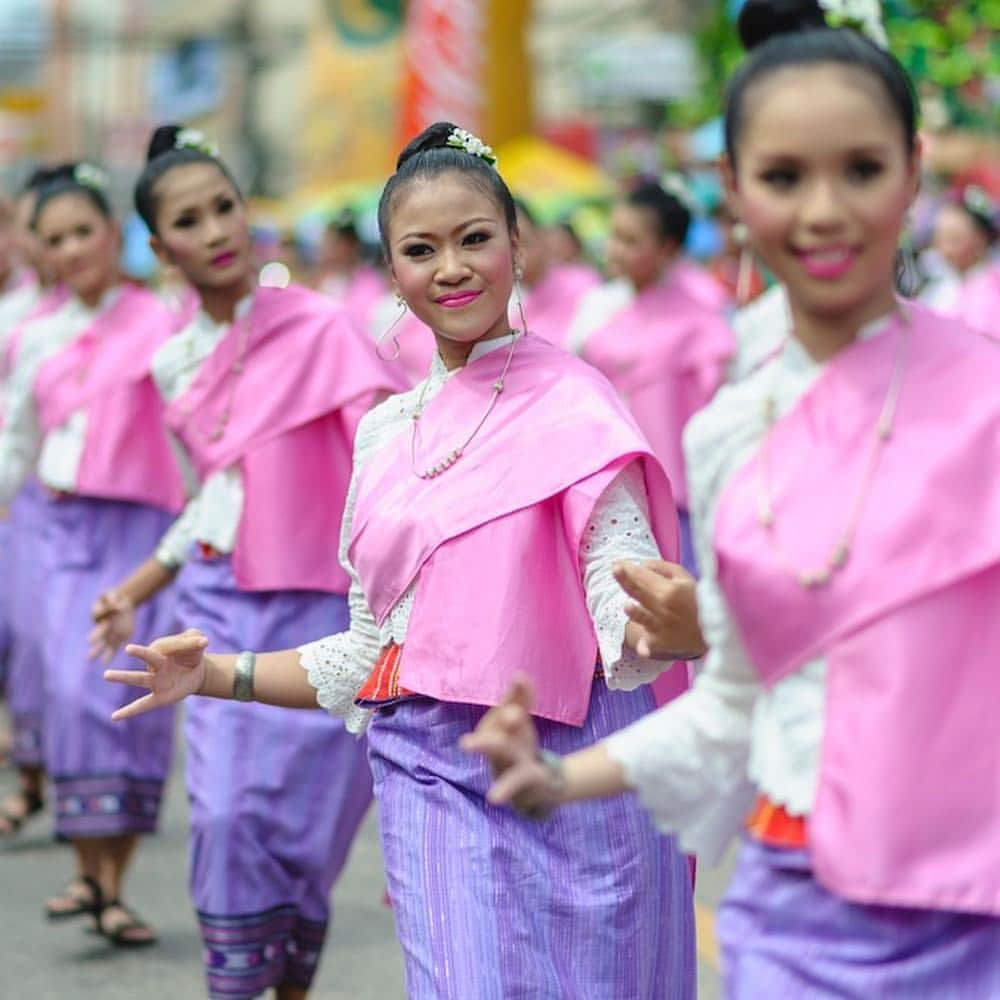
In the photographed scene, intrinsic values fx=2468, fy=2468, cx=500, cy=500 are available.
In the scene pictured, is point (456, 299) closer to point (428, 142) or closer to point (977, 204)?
point (428, 142)

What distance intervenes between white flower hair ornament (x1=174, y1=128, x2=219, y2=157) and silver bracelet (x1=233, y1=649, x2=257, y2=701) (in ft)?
6.72

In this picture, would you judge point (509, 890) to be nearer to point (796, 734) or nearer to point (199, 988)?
point (796, 734)

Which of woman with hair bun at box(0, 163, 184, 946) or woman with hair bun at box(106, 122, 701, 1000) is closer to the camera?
woman with hair bun at box(106, 122, 701, 1000)

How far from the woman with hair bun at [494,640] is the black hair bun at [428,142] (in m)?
0.04

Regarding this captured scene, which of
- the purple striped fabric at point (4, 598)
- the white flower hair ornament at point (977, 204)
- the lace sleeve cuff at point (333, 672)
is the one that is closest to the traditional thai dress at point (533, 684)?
the lace sleeve cuff at point (333, 672)

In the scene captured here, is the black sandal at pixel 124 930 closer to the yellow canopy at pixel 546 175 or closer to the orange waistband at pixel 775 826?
the orange waistband at pixel 775 826

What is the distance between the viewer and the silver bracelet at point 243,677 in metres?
4.25

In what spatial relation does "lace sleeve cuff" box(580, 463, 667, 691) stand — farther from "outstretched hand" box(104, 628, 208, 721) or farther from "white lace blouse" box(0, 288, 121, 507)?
"white lace blouse" box(0, 288, 121, 507)

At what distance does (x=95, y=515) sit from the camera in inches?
290

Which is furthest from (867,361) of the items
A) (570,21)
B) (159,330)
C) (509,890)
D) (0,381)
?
(570,21)

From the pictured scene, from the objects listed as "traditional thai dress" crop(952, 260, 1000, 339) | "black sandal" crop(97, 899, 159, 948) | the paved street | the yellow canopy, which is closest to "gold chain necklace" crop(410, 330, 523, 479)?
the paved street

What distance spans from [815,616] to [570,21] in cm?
4601

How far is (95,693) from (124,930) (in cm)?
69

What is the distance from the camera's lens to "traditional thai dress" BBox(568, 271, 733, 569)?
32.5 ft
